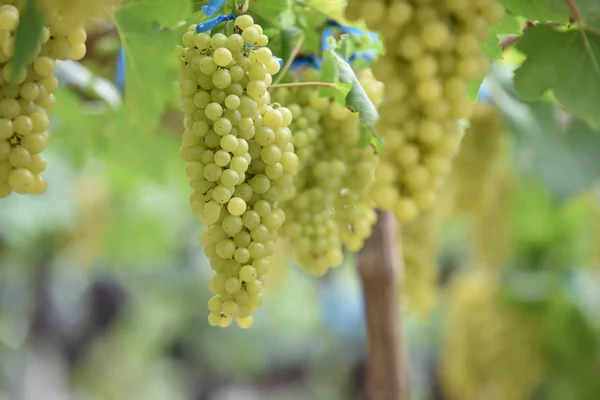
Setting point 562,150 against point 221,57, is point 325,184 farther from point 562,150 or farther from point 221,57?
point 562,150

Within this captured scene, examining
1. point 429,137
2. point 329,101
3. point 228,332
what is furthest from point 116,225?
point 429,137

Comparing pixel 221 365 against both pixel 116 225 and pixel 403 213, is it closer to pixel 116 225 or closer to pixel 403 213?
pixel 116 225

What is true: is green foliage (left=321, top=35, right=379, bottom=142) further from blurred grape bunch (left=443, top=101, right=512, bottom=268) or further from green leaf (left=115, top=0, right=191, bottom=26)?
blurred grape bunch (left=443, top=101, right=512, bottom=268)

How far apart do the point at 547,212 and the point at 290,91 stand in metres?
1.65

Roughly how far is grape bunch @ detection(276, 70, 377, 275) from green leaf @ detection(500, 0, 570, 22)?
164 mm

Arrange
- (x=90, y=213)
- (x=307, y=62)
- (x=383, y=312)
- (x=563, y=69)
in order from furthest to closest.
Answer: (x=90, y=213)
(x=383, y=312)
(x=307, y=62)
(x=563, y=69)

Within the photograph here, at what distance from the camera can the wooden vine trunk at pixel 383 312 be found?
1.01 m

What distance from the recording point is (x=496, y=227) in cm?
157

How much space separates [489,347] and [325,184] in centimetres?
118

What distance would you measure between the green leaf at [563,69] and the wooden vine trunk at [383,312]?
0.42m

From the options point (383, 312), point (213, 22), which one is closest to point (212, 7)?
point (213, 22)

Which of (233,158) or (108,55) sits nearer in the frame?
(233,158)

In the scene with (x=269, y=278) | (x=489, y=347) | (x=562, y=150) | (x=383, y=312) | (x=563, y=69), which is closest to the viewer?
(x=563, y=69)

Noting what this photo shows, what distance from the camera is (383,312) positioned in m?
1.05
